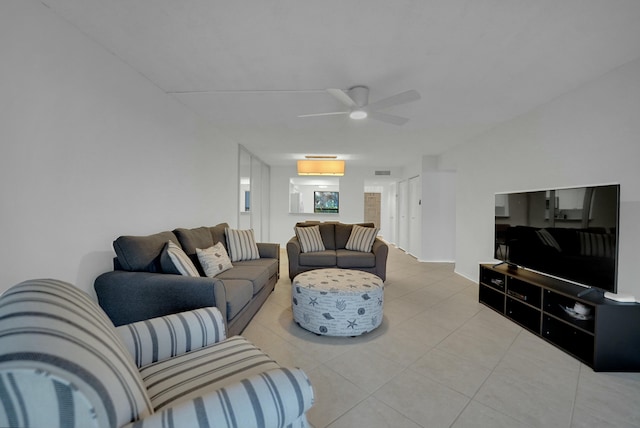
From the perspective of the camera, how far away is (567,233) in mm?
2312

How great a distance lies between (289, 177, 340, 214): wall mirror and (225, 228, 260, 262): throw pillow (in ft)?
12.9

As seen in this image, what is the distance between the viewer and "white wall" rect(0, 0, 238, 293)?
4.85 ft

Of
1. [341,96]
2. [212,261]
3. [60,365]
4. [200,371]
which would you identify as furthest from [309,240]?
[60,365]

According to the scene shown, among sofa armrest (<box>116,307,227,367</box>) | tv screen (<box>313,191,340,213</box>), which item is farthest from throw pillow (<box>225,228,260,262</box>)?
tv screen (<box>313,191,340,213</box>)

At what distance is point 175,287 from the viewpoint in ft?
6.05

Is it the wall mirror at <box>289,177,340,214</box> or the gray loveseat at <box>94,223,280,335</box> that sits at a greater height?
the wall mirror at <box>289,177,340,214</box>

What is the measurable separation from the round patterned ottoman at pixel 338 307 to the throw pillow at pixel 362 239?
1.68 m

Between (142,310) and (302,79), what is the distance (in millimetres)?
2321

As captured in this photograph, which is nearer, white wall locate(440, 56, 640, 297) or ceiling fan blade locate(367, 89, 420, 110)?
white wall locate(440, 56, 640, 297)

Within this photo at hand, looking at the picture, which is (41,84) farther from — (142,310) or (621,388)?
(621,388)

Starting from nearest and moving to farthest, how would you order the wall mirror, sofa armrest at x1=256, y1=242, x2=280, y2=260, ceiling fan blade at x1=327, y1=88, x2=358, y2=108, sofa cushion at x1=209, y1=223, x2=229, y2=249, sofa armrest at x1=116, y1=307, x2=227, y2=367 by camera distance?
sofa armrest at x1=116, y1=307, x2=227, y2=367
ceiling fan blade at x1=327, y1=88, x2=358, y2=108
sofa cushion at x1=209, y1=223, x2=229, y2=249
sofa armrest at x1=256, y1=242, x2=280, y2=260
the wall mirror

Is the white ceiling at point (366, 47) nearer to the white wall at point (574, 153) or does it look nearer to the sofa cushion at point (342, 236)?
the white wall at point (574, 153)

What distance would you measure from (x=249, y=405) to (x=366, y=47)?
2255 mm

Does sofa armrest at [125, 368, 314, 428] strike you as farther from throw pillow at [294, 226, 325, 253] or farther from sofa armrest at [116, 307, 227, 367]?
throw pillow at [294, 226, 325, 253]
